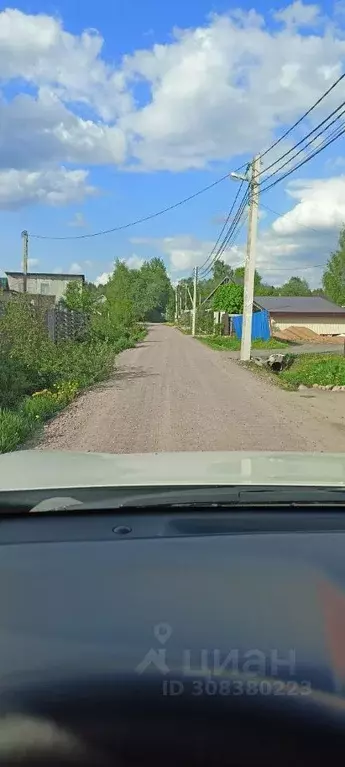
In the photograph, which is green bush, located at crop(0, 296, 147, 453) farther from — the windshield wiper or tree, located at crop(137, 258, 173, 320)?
tree, located at crop(137, 258, 173, 320)

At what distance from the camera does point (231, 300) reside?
6234 centimetres

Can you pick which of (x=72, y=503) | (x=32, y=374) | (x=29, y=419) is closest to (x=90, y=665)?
(x=72, y=503)

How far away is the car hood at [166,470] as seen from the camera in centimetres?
246

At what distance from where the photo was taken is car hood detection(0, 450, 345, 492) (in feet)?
8.06

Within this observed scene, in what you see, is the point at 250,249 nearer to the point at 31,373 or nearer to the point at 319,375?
the point at 319,375

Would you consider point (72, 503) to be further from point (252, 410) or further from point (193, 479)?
point (252, 410)

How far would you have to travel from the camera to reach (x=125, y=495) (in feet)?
7.66


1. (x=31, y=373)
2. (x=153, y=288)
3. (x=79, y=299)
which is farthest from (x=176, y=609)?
(x=153, y=288)

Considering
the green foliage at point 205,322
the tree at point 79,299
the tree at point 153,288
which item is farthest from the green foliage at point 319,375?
the tree at point 153,288

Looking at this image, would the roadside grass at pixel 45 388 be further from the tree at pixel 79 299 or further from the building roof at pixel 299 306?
the building roof at pixel 299 306

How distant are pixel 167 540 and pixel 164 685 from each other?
399mm

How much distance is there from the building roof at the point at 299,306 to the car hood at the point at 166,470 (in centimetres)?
5959

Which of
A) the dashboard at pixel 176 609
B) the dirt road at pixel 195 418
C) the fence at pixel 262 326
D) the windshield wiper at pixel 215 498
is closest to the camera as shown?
the dashboard at pixel 176 609

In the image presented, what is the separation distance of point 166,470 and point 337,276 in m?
75.8
